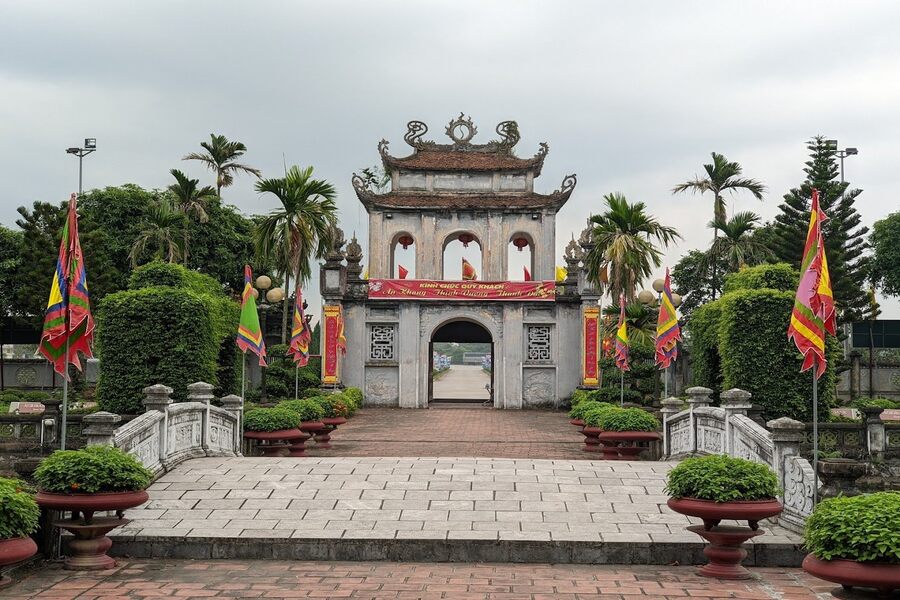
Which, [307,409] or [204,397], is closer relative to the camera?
[204,397]

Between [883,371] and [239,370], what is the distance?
95.5 feet

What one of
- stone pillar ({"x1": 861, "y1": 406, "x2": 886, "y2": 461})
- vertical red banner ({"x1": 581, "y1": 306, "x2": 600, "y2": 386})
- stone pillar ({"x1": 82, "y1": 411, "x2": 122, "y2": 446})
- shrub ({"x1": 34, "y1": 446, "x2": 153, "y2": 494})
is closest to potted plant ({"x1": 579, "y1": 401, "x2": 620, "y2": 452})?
stone pillar ({"x1": 861, "y1": 406, "x2": 886, "y2": 461})

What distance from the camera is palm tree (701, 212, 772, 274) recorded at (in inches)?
1517

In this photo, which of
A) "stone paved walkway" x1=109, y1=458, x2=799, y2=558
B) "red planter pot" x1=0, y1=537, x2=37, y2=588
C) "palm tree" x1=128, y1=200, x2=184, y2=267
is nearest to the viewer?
"red planter pot" x1=0, y1=537, x2=37, y2=588

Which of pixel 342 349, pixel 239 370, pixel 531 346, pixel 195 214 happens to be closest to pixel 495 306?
pixel 531 346

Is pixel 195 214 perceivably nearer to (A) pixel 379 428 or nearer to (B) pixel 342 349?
(B) pixel 342 349

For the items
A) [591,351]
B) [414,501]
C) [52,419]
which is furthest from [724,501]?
[591,351]

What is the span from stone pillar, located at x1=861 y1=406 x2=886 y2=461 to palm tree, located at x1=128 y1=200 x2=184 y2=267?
1007 inches

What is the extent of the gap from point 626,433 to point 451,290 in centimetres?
1849

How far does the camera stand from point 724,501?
988 cm

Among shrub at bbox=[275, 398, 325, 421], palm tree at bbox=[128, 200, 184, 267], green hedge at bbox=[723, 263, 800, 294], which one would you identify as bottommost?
shrub at bbox=[275, 398, 325, 421]

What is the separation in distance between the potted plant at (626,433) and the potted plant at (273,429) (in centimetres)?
547

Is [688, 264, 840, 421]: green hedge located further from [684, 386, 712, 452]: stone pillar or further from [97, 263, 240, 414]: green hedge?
[97, 263, 240, 414]: green hedge

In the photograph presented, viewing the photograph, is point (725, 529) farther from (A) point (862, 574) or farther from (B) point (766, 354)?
(B) point (766, 354)
